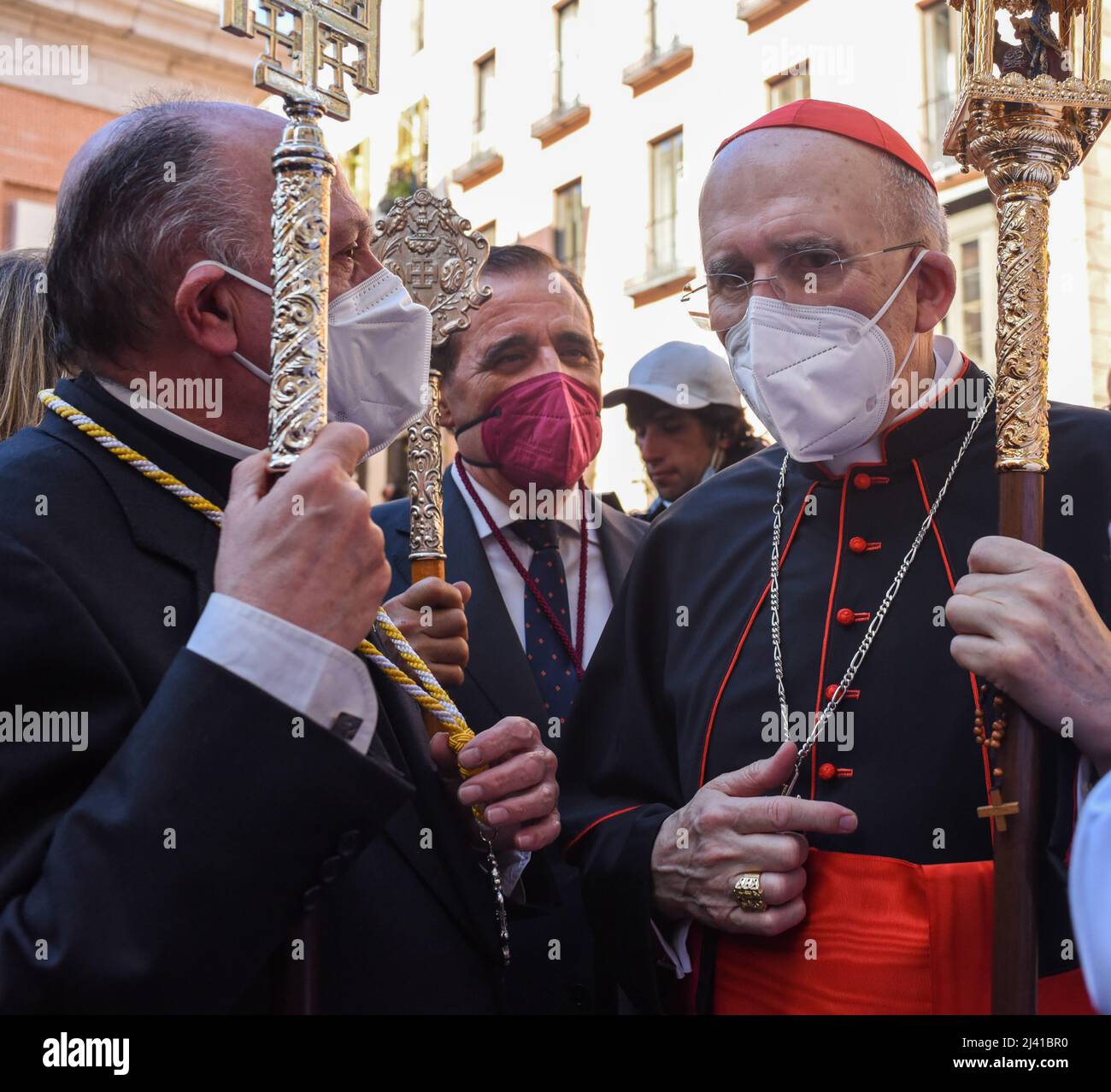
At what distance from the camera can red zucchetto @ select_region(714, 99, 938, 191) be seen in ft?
9.46

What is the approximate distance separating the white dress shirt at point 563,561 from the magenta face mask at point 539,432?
102 millimetres

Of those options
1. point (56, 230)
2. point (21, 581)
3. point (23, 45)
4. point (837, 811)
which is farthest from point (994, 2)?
point (23, 45)

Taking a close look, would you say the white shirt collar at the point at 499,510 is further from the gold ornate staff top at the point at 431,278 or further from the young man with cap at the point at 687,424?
the young man with cap at the point at 687,424

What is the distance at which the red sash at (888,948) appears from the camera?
7.41 feet

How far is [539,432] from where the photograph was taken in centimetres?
395

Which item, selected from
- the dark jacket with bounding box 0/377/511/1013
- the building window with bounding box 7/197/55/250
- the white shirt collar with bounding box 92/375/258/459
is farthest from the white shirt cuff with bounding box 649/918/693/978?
the building window with bounding box 7/197/55/250

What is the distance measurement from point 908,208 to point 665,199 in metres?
17.4

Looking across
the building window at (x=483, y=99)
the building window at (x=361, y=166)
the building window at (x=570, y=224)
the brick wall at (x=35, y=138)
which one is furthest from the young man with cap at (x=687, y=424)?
the building window at (x=361, y=166)

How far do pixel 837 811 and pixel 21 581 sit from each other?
1.33 m

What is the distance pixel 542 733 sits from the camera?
352 centimetres

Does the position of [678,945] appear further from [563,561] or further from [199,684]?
[563,561]

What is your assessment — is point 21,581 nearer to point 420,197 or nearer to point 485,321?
point 420,197

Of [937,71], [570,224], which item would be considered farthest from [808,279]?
[570,224]

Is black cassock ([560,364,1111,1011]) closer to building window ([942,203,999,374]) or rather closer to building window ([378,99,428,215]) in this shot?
building window ([942,203,999,374])
